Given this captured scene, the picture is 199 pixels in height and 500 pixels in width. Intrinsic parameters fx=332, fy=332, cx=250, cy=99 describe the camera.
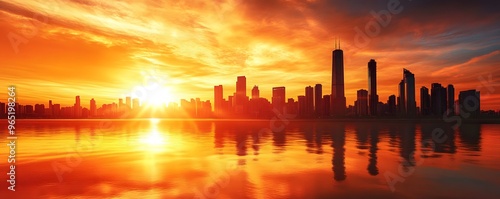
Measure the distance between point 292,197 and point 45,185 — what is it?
16.3 metres

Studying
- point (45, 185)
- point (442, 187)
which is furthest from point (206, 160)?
point (442, 187)

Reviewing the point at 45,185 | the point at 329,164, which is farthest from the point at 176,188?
the point at 329,164

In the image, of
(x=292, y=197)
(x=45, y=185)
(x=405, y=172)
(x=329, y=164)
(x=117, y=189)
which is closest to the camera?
(x=292, y=197)

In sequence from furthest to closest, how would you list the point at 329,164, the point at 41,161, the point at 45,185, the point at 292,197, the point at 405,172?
1. the point at 41,161
2. the point at 329,164
3. the point at 405,172
4. the point at 45,185
5. the point at 292,197

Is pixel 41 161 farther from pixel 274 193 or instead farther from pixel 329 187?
pixel 329 187

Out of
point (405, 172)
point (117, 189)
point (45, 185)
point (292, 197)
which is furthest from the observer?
point (405, 172)

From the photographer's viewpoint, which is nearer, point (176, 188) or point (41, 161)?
point (176, 188)

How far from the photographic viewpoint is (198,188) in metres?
20.9

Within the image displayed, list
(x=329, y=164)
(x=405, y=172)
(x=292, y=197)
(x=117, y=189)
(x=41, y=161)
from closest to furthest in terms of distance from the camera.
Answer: (x=292, y=197) → (x=117, y=189) → (x=405, y=172) → (x=329, y=164) → (x=41, y=161)

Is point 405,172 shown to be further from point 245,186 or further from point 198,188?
point 198,188

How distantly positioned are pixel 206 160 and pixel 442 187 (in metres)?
20.8

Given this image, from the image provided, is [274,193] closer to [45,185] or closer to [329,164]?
[329,164]

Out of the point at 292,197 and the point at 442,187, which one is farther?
the point at 442,187

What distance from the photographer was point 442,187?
21.2 m
